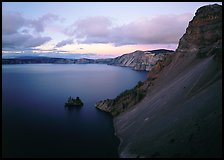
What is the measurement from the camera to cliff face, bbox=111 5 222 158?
30156 millimetres

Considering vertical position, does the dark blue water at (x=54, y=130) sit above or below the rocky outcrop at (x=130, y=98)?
below

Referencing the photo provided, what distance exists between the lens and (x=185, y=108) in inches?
1641

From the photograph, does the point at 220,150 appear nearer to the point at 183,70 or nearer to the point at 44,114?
the point at 183,70

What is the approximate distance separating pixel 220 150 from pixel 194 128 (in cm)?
781

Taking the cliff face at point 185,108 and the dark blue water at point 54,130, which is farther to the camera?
the dark blue water at point 54,130

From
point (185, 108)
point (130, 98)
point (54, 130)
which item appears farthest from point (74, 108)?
point (185, 108)

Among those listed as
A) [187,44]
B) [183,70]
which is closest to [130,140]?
[183,70]

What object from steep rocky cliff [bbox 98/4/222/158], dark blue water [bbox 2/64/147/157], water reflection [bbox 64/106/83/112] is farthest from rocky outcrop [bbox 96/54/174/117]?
water reflection [bbox 64/106/83/112]

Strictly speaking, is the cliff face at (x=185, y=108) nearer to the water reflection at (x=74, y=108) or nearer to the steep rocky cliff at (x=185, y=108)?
the steep rocky cliff at (x=185, y=108)

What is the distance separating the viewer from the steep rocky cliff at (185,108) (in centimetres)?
3014

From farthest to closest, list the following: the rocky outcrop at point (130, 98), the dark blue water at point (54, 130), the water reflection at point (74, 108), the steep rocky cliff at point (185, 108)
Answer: the water reflection at point (74, 108) → the rocky outcrop at point (130, 98) → the dark blue water at point (54, 130) → the steep rocky cliff at point (185, 108)

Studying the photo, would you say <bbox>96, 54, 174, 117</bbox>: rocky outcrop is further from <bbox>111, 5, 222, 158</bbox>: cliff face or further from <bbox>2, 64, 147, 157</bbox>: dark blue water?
<bbox>2, 64, 147, 157</bbox>: dark blue water

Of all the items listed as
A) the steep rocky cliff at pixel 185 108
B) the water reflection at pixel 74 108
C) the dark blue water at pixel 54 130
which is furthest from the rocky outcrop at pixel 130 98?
the water reflection at pixel 74 108

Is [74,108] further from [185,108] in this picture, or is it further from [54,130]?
[185,108]
